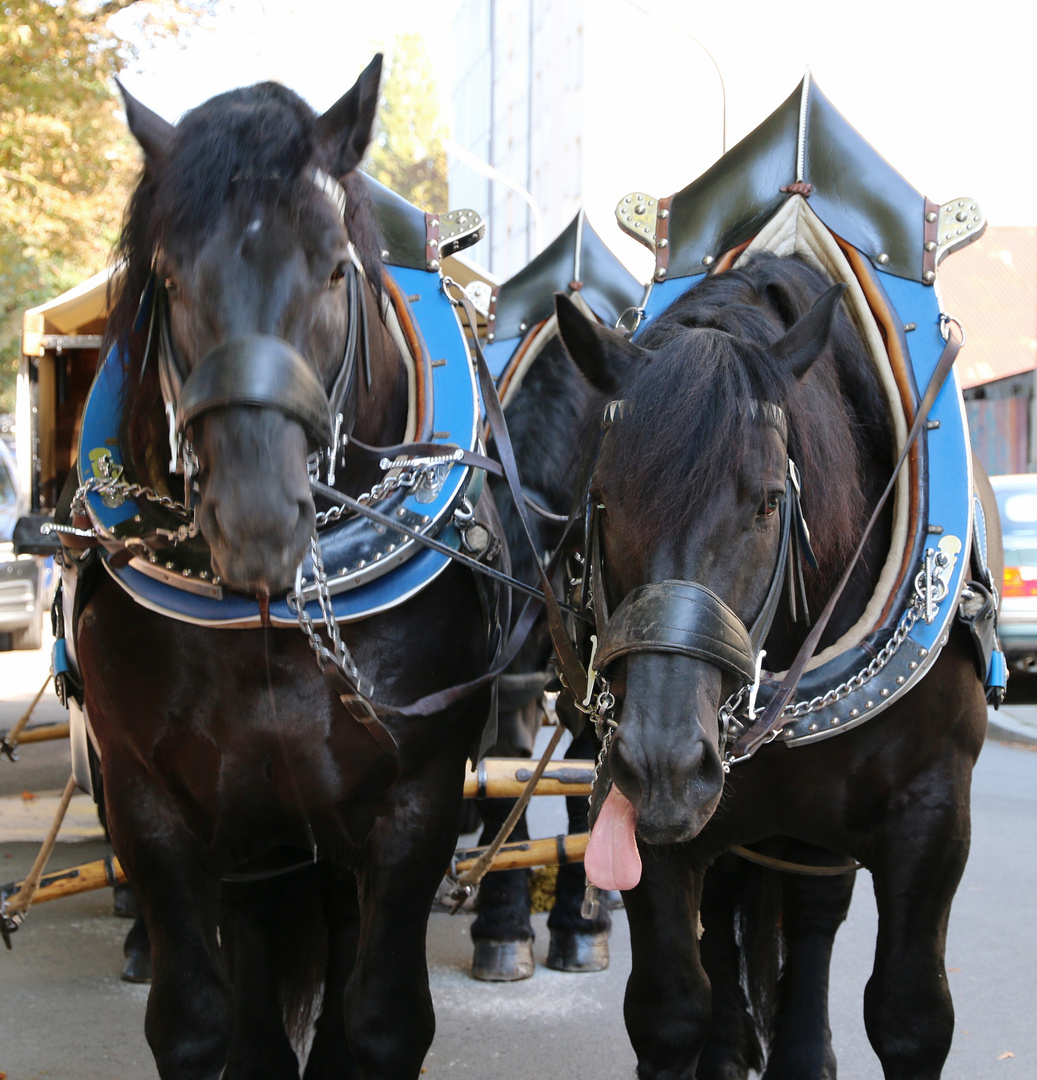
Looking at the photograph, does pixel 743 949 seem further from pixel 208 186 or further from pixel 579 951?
pixel 208 186

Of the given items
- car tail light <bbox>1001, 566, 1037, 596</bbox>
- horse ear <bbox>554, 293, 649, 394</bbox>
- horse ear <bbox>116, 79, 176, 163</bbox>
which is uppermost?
horse ear <bbox>116, 79, 176, 163</bbox>

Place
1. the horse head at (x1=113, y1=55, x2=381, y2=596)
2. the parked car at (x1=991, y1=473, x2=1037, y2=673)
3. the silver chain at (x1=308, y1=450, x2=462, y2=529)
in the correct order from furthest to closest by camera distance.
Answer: the parked car at (x1=991, y1=473, x2=1037, y2=673)
the silver chain at (x1=308, y1=450, x2=462, y2=529)
the horse head at (x1=113, y1=55, x2=381, y2=596)

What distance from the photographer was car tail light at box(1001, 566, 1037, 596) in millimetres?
9264

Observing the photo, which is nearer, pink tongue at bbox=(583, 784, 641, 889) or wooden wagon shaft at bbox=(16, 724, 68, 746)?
pink tongue at bbox=(583, 784, 641, 889)

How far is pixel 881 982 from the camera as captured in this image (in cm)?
237

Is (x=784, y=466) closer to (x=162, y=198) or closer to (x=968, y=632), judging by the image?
(x=968, y=632)

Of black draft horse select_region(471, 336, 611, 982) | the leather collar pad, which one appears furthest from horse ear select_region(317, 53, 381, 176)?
black draft horse select_region(471, 336, 611, 982)

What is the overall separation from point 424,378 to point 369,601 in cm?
56

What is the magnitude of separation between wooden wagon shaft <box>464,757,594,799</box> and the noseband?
1.29 m

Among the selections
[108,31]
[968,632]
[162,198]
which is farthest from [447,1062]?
[108,31]

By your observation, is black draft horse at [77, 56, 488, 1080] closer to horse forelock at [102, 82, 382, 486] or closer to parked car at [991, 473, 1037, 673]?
horse forelock at [102, 82, 382, 486]

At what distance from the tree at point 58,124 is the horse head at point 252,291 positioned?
6.93 metres

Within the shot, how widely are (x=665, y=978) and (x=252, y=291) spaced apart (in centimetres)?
153

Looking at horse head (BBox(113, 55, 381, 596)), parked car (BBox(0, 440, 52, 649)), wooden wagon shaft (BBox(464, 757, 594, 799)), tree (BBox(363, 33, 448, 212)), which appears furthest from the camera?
tree (BBox(363, 33, 448, 212))
